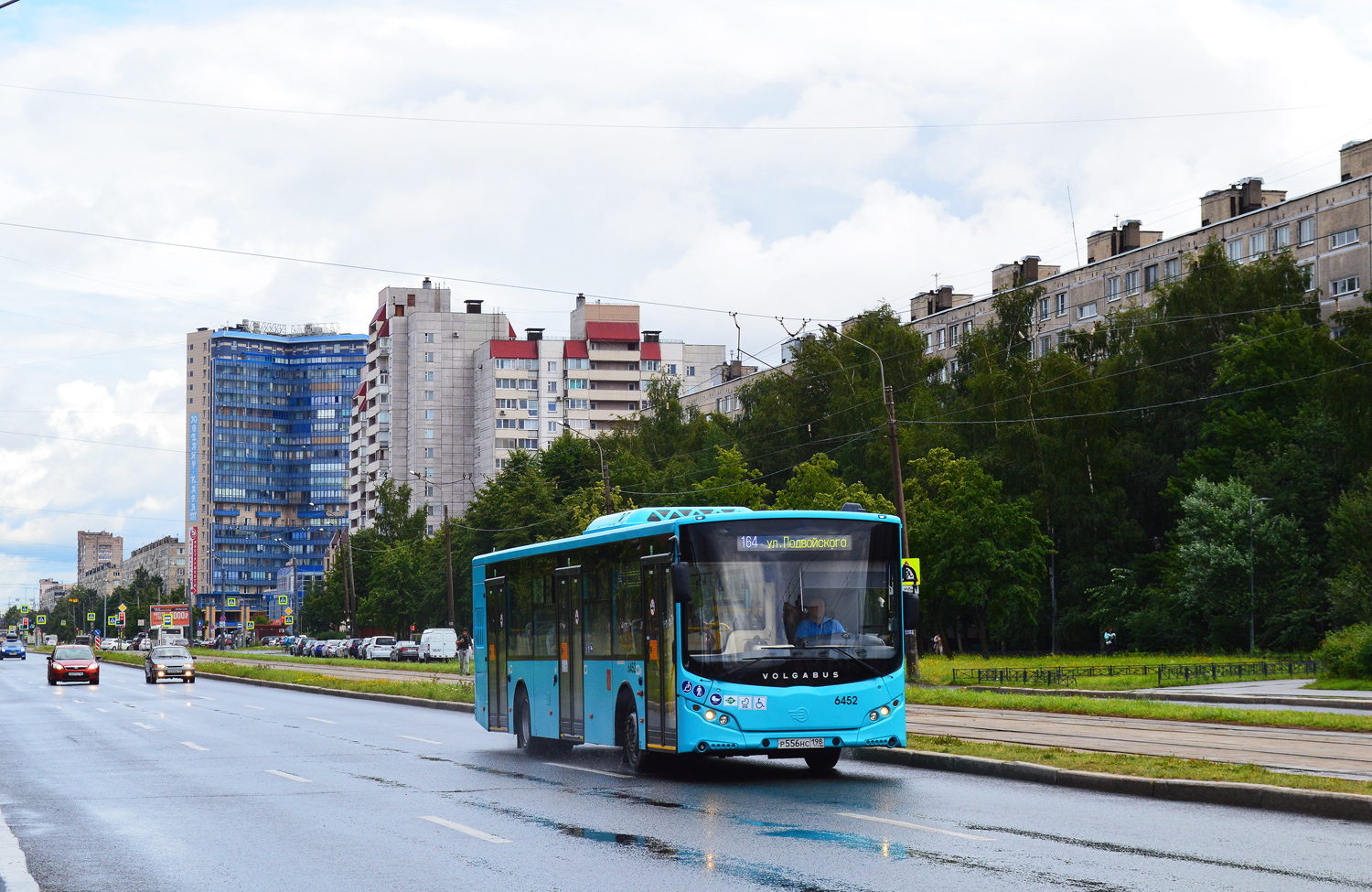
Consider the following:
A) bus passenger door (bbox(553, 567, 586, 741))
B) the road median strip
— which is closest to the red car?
bus passenger door (bbox(553, 567, 586, 741))

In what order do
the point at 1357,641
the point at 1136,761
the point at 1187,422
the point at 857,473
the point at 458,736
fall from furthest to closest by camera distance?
the point at 857,473 → the point at 1187,422 → the point at 1357,641 → the point at 458,736 → the point at 1136,761

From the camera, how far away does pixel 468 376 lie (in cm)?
16300

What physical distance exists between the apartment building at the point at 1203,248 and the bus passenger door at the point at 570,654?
6042 centimetres

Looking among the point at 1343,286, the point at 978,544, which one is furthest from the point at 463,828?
the point at 1343,286

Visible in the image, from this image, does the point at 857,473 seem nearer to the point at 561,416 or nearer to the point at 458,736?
the point at 458,736

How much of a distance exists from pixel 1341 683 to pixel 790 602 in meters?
23.6

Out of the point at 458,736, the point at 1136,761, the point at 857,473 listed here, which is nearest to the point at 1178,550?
the point at 857,473

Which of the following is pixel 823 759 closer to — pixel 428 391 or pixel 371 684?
pixel 371 684

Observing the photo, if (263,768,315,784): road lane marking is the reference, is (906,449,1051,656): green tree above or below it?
above

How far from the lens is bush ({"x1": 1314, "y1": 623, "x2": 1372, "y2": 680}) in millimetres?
36094

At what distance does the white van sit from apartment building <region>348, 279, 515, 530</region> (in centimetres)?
7461

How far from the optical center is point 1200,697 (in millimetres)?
31422

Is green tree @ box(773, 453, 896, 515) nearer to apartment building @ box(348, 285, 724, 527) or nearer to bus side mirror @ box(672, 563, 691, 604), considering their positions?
bus side mirror @ box(672, 563, 691, 604)

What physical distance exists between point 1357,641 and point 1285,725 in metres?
15.4
